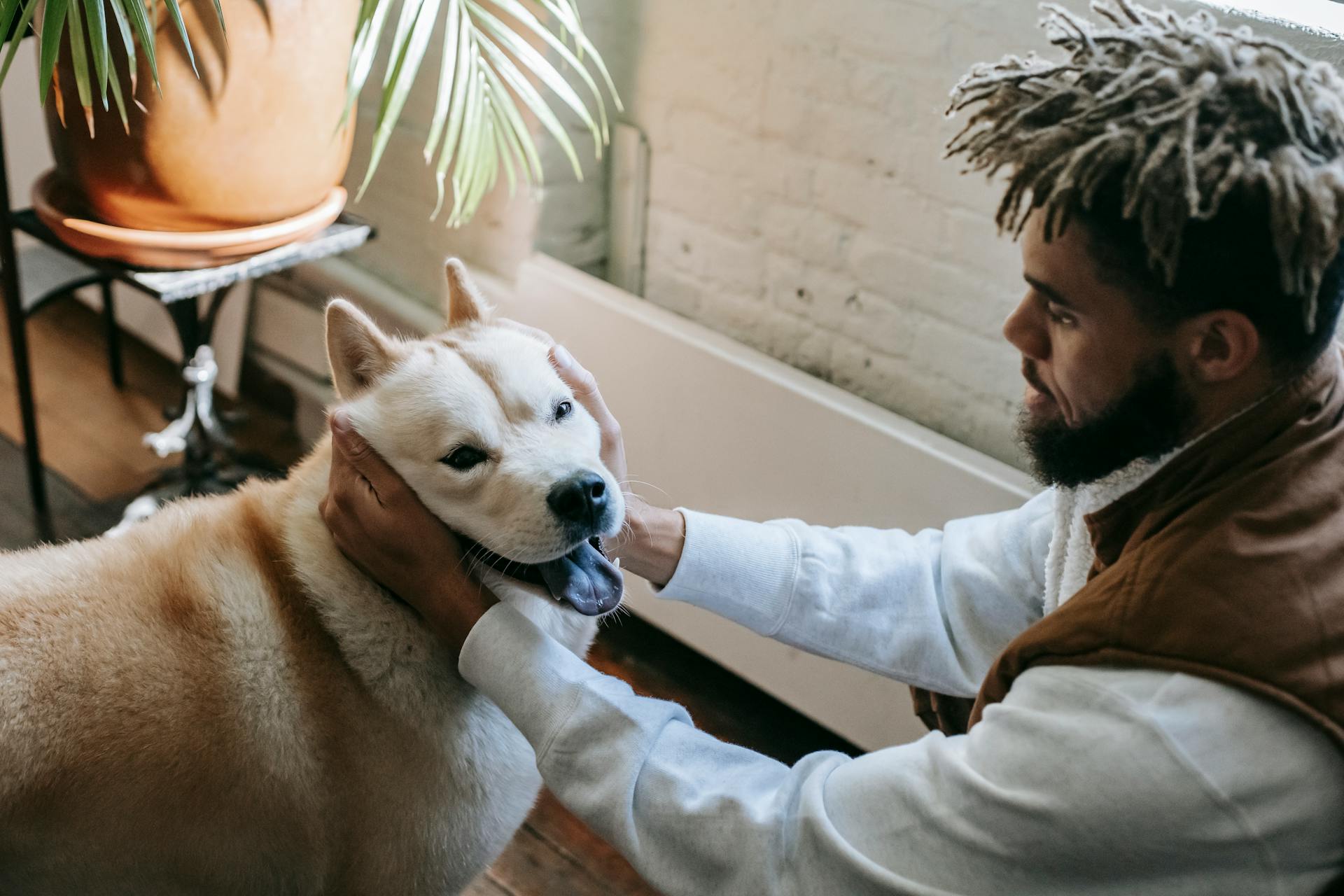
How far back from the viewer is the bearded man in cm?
82

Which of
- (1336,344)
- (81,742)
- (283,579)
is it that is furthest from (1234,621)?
(81,742)

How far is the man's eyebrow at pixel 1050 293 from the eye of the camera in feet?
3.10

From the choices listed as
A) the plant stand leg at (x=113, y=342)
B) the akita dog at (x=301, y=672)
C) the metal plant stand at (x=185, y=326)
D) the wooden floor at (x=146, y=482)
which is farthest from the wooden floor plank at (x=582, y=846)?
the plant stand leg at (x=113, y=342)

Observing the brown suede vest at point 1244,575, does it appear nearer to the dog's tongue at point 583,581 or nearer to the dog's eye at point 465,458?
the dog's tongue at point 583,581

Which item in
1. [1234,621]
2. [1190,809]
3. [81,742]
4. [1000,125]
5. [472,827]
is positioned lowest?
[472,827]

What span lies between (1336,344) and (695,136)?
123 cm

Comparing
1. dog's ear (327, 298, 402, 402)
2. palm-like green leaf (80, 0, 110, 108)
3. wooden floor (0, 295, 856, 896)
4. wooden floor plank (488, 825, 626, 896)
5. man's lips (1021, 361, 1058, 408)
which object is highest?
palm-like green leaf (80, 0, 110, 108)

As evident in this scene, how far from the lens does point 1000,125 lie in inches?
38.0

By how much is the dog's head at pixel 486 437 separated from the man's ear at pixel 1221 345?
53 centimetres

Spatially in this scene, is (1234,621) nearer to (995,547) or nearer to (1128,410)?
(1128,410)

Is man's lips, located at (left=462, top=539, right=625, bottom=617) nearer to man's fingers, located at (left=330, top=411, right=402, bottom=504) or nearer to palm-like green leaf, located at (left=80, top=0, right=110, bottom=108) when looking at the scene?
man's fingers, located at (left=330, top=411, right=402, bottom=504)

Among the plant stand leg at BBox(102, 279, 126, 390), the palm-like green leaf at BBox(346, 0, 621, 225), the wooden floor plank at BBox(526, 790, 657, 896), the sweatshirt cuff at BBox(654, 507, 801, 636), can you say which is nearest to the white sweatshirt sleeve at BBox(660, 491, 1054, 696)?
the sweatshirt cuff at BBox(654, 507, 801, 636)

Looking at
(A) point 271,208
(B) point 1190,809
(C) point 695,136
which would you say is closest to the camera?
(B) point 1190,809

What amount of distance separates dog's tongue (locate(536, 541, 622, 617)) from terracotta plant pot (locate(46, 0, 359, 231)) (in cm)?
89
